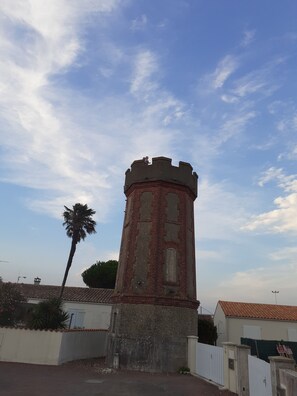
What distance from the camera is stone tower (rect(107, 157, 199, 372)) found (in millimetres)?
17062

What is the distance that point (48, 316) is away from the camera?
66.2ft

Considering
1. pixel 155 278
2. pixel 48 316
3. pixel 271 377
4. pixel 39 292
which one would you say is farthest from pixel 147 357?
pixel 39 292

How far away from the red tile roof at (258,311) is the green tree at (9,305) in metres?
19.6

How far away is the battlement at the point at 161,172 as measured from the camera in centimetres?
2056

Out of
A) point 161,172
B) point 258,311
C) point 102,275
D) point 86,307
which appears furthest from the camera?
point 102,275

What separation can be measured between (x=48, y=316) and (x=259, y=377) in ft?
47.1

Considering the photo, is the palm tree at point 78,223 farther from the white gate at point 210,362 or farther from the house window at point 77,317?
the white gate at point 210,362

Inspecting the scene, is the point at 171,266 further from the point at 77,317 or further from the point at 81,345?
the point at 77,317

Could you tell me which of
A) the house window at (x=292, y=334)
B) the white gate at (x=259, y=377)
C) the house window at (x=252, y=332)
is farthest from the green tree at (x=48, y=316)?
the house window at (x=292, y=334)

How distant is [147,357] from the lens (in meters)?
16.8

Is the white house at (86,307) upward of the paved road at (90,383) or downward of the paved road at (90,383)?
upward

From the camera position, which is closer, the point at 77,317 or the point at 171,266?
the point at 171,266

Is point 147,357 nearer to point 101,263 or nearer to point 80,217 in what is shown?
point 80,217

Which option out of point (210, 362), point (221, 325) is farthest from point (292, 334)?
point (210, 362)
